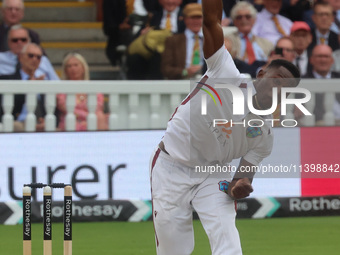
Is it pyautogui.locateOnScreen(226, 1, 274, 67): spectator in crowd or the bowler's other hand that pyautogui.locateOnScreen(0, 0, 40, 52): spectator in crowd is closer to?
pyautogui.locateOnScreen(226, 1, 274, 67): spectator in crowd

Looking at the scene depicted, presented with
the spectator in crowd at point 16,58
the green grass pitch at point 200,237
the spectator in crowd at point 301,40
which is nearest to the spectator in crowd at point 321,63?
the spectator in crowd at point 301,40

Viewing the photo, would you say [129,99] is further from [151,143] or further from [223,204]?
[223,204]

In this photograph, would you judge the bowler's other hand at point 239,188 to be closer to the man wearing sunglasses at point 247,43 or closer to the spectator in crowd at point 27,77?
the spectator in crowd at point 27,77

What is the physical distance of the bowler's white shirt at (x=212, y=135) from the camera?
19.9ft

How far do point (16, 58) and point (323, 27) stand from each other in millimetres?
4221

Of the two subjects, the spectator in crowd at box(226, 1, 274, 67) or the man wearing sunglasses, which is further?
the spectator in crowd at box(226, 1, 274, 67)

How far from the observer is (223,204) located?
240 inches

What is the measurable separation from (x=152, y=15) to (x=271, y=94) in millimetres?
6747

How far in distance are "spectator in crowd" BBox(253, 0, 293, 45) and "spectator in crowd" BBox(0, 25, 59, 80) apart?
288 cm

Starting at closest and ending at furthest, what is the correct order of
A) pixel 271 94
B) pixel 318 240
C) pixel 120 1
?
1. pixel 271 94
2. pixel 318 240
3. pixel 120 1

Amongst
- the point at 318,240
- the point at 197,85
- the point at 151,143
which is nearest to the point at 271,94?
the point at 197,85

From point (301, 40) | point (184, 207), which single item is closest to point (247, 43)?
point (301, 40)

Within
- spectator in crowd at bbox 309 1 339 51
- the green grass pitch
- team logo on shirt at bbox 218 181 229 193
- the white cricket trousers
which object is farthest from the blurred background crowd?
team logo on shirt at bbox 218 181 229 193

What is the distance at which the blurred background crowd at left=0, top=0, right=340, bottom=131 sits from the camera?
11328 mm
